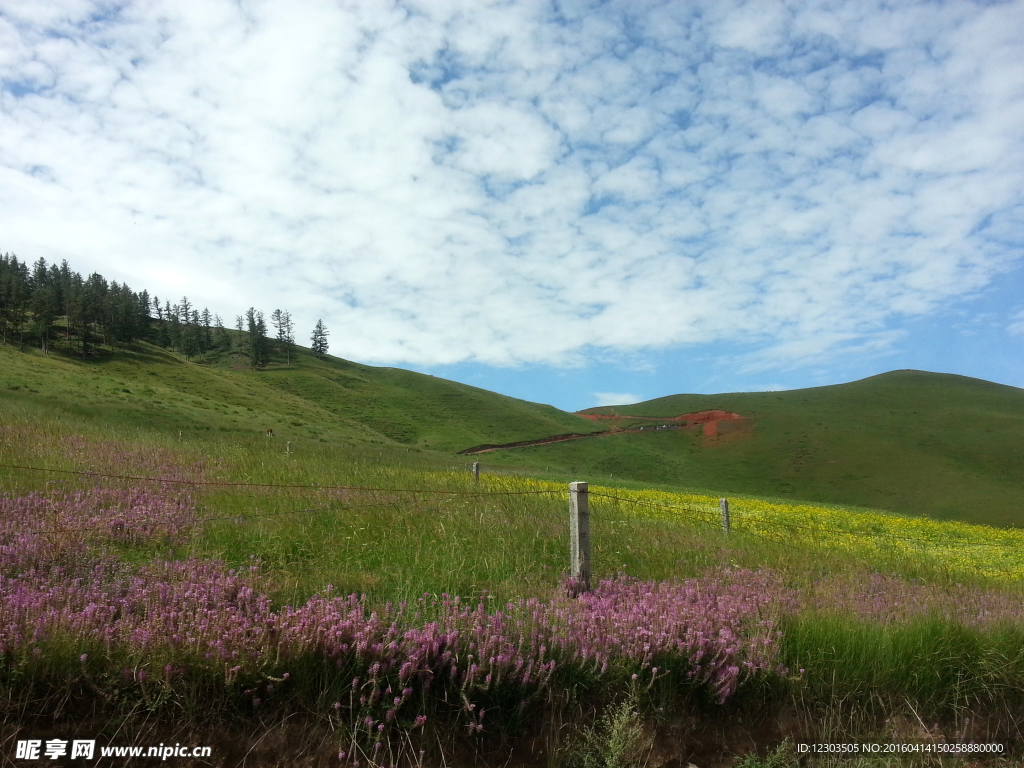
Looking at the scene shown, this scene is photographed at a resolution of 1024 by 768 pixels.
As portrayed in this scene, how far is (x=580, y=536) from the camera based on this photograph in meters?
5.90

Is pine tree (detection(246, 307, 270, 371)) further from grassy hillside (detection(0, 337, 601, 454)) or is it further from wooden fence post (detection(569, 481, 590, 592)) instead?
wooden fence post (detection(569, 481, 590, 592))

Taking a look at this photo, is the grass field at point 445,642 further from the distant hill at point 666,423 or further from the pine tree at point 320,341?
the pine tree at point 320,341

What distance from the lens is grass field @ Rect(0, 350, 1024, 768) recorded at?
3.57 m

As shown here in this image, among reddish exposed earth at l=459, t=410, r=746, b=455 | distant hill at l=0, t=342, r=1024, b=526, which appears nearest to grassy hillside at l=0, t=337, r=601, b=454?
distant hill at l=0, t=342, r=1024, b=526

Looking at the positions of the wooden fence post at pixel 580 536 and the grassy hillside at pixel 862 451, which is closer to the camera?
the wooden fence post at pixel 580 536

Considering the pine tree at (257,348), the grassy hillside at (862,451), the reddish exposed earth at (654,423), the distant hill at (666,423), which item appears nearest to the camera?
the distant hill at (666,423)

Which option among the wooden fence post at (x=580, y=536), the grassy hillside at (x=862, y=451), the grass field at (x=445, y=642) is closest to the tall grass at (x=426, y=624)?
the grass field at (x=445, y=642)

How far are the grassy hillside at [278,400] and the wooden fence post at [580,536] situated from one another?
1922 centimetres

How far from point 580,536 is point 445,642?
2.17 m

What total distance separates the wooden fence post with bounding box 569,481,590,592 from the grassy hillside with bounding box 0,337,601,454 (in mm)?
19220

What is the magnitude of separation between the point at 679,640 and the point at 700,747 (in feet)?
2.37

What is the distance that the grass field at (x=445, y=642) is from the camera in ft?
11.7

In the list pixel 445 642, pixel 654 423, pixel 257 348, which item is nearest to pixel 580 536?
pixel 445 642

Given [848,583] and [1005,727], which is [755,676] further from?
[848,583]
